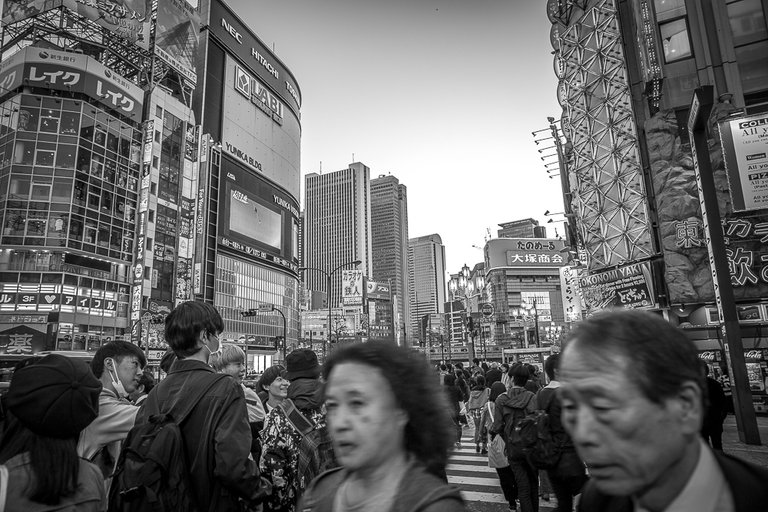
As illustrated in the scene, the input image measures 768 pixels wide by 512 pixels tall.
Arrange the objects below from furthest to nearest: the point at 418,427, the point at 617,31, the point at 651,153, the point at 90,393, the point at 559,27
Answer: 1. the point at 559,27
2. the point at 617,31
3. the point at 651,153
4. the point at 90,393
5. the point at 418,427

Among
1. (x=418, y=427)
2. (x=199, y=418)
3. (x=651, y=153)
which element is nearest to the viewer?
(x=418, y=427)

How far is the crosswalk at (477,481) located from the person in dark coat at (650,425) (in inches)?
222

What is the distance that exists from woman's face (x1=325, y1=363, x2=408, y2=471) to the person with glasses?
4.98 ft

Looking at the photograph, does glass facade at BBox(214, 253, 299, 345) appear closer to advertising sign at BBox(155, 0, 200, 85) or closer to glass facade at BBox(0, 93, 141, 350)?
glass facade at BBox(0, 93, 141, 350)

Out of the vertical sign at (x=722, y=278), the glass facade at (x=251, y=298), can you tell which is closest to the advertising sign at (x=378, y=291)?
the glass facade at (x=251, y=298)

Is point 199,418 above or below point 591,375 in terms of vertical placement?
below

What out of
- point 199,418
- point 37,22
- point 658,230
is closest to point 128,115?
point 37,22

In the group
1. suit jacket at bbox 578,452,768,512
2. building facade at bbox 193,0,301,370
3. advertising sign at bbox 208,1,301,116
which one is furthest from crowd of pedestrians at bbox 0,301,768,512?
advertising sign at bbox 208,1,301,116

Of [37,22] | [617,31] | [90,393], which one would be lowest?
[90,393]

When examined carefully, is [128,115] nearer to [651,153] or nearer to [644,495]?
[651,153]

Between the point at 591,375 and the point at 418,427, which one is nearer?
the point at 591,375

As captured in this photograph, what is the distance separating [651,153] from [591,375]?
23.9 m

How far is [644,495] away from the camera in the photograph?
117 centimetres

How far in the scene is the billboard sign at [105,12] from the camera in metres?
43.4
